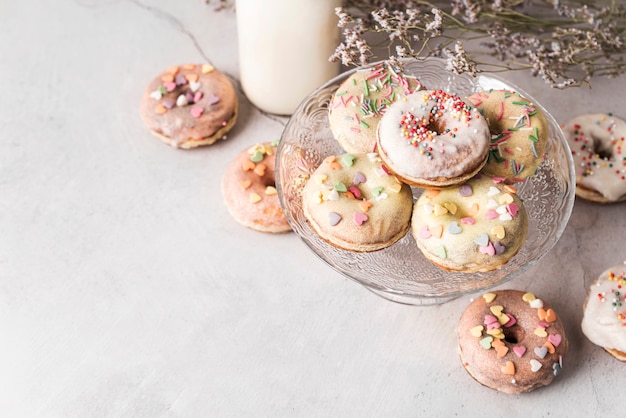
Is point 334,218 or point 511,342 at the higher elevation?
point 334,218

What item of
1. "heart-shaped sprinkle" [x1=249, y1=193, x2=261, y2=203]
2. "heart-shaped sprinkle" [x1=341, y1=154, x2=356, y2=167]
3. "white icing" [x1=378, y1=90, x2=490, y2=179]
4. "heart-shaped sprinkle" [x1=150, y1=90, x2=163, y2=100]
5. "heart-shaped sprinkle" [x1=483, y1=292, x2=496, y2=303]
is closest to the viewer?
"white icing" [x1=378, y1=90, x2=490, y2=179]

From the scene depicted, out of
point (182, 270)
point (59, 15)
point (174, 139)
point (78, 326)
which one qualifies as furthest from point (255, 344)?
point (59, 15)

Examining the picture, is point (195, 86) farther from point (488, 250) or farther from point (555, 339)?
point (555, 339)

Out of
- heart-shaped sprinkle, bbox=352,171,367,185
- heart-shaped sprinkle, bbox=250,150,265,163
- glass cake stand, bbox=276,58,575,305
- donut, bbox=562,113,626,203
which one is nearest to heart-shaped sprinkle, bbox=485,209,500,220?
glass cake stand, bbox=276,58,575,305

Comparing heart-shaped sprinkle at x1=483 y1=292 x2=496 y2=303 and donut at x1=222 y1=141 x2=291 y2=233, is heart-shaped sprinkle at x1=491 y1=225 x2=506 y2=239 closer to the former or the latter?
heart-shaped sprinkle at x1=483 y1=292 x2=496 y2=303

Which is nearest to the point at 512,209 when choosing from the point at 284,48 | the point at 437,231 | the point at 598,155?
the point at 437,231
